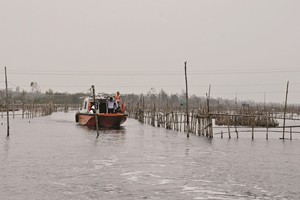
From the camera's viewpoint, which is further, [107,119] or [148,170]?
[107,119]

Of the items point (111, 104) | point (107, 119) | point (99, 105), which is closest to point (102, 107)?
point (99, 105)

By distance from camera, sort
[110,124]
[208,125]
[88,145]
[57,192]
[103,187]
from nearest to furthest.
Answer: [57,192] → [103,187] → [88,145] → [208,125] → [110,124]

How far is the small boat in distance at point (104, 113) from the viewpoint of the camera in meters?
33.8

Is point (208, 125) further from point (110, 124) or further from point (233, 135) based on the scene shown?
point (110, 124)

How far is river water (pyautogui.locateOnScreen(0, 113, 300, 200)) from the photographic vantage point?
11.6 metres

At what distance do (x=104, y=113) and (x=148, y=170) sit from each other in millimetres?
20871

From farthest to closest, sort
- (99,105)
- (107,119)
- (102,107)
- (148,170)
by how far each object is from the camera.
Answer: (102,107), (99,105), (107,119), (148,170)

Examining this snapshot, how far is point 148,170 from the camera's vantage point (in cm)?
1509

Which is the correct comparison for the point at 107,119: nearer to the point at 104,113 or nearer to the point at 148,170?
the point at 104,113

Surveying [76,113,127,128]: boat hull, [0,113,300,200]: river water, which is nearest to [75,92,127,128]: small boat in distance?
[76,113,127,128]: boat hull

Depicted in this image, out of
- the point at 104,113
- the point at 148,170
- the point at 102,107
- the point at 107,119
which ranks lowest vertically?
the point at 148,170

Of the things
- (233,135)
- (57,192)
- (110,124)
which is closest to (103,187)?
(57,192)

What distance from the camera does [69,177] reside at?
13617mm

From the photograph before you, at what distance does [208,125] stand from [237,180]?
515 inches
